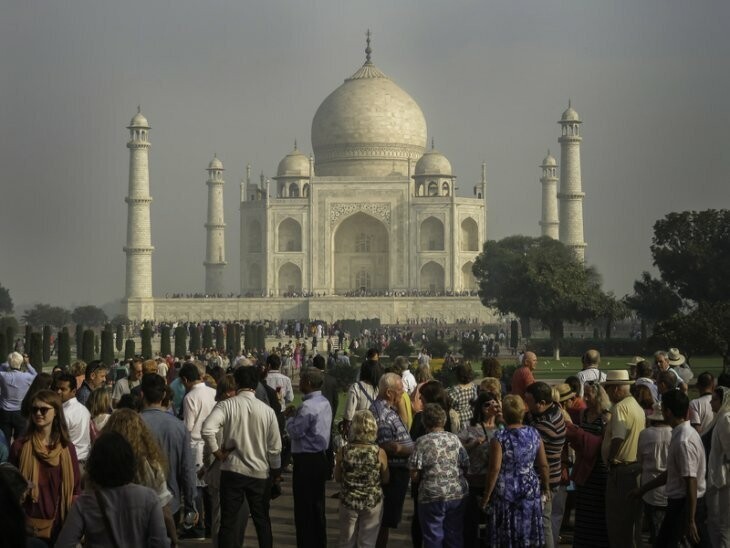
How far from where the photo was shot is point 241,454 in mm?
5883

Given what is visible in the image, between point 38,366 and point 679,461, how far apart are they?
52.5 feet

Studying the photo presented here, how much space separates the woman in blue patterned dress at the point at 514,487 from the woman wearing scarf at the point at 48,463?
156 centimetres

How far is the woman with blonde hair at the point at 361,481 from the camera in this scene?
566 cm

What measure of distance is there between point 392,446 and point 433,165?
1526 inches

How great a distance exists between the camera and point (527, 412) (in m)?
6.14

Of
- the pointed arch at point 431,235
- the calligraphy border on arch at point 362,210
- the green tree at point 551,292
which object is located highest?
the calligraphy border on arch at point 362,210

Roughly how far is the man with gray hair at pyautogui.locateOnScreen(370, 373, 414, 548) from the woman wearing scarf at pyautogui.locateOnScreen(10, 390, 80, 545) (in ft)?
5.40

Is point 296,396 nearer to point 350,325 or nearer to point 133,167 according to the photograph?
point 350,325

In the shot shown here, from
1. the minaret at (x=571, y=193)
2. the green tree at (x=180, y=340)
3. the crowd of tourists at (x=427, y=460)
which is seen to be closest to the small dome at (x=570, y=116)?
the minaret at (x=571, y=193)

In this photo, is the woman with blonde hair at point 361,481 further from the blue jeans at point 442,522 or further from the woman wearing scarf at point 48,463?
the woman wearing scarf at point 48,463

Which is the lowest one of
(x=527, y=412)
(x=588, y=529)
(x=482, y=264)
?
(x=588, y=529)

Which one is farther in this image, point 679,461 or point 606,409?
point 606,409

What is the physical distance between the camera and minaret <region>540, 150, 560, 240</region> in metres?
45.3

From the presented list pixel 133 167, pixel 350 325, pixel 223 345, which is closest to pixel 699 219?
pixel 223 345
